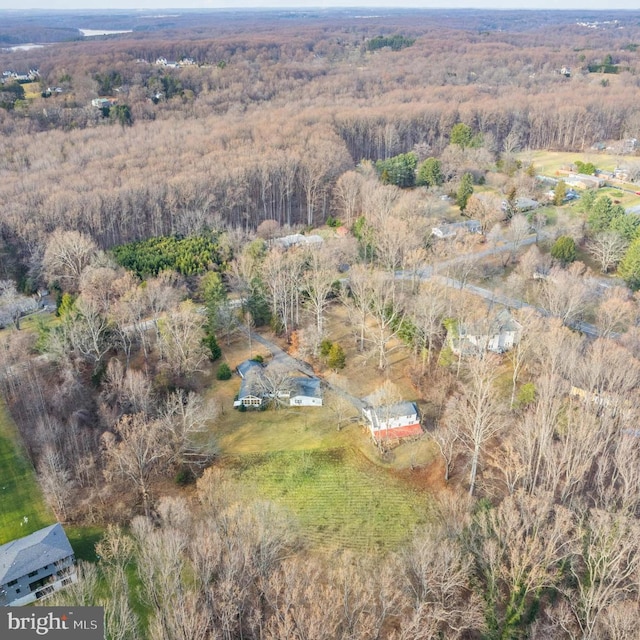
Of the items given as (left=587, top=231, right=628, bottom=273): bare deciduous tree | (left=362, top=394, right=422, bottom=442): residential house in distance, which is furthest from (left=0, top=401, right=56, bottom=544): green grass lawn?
(left=587, top=231, right=628, bottom=273): bare deciduous tree

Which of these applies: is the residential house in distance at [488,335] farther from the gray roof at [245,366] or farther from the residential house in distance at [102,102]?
the residential house in distance at [102,102]

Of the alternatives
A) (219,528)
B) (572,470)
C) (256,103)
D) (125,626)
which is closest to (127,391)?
(219,528)

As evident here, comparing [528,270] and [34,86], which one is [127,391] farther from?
[34,86]

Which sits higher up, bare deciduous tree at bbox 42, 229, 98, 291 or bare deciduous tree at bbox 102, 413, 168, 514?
bare deciduous tree at bbox 42, 229, 98, 291

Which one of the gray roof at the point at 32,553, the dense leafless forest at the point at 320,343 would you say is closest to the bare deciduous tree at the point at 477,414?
the dense leafless forest at the point at 320,343

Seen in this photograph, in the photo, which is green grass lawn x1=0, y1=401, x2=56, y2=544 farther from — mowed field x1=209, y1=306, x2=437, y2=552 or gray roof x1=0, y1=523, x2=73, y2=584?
mowed field x1=209, y1=306, x2=437, y2=552

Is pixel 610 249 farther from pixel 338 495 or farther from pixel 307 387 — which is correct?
pixel 338 495
